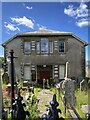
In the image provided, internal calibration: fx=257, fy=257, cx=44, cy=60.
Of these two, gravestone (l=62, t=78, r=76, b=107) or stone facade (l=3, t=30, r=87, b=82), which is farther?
stone facade (l=3, t=30, r=87, b=82)

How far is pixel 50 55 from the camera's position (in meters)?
8.13

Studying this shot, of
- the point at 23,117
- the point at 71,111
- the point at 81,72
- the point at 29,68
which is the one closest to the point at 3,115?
the point at 23,117

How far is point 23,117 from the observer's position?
288 cm

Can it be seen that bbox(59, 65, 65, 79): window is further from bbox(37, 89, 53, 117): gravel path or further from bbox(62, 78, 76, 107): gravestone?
bbox(62, 78, 76, 107): gravestone

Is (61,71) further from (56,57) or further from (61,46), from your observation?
(61,46)

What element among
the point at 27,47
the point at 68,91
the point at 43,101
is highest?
the point at 27,47

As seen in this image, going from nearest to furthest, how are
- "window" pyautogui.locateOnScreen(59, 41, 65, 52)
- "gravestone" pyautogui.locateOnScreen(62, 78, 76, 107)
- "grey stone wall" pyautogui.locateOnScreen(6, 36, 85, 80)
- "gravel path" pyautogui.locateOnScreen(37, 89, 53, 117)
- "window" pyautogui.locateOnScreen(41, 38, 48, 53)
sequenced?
"gravestone" pyautogui.locateOnScreen(62, 78, 76, 107)
"gravel path" pyautogui.locateOnScreen(37, 89, 53, 117)
"grey stone wall" pyautogui.locateOnScreen(6, 36, 85, 80)
"window" pyautogui.locateOnScreen(41, 38, 48, 53)
"window" pyautogui.locateOnScreen(59, 41, 65, 52)

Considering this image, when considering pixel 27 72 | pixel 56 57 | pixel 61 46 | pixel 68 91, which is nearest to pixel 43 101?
pixel 68 91

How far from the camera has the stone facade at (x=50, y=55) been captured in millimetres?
8047

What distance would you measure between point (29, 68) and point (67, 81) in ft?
14.5

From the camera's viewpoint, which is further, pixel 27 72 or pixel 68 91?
pixel 27 72

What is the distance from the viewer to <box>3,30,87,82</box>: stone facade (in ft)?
26.4

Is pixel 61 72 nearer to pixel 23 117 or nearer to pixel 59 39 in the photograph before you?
pixel 59 39

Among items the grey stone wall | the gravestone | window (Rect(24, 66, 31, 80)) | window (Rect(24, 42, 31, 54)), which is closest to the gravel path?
the gravestone
